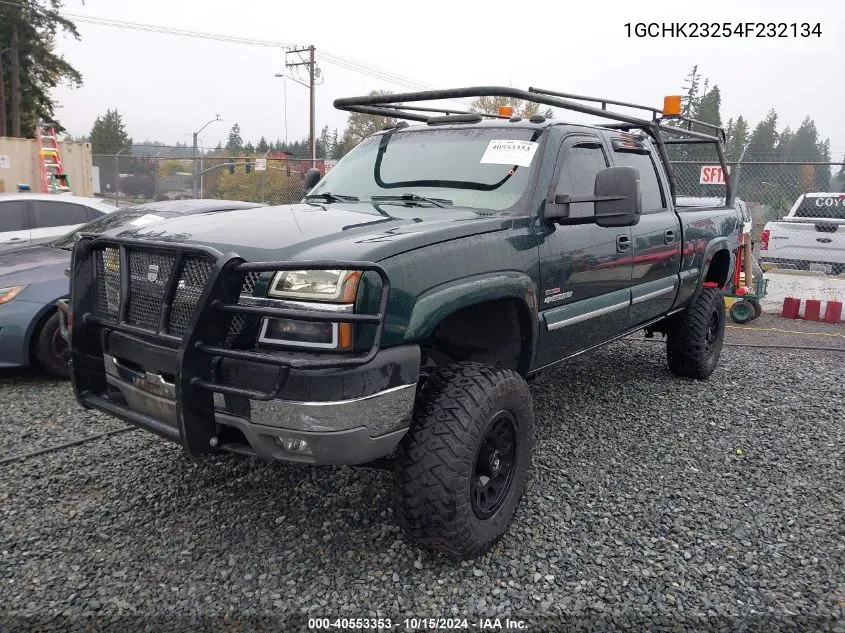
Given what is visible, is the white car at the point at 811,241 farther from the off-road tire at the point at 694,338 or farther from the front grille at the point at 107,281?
the front grille at the point at 107,281

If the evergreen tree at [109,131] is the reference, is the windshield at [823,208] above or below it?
below

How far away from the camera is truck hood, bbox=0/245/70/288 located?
5.11 m

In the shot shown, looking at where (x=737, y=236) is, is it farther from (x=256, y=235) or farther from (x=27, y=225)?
(x=27, y=225)

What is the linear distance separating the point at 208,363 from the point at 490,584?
141cm

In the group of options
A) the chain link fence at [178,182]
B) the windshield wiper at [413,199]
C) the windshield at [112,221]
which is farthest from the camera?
the chain link fence at [178,182]

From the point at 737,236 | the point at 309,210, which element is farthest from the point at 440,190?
the point at 737,236

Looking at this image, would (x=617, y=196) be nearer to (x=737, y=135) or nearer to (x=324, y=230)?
(x=324, y=230)

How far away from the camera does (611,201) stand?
3342 mm

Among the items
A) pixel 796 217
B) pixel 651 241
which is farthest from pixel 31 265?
pixel 796 217

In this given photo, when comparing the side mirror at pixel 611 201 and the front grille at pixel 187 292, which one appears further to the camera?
the side mirror at pixel 611 201

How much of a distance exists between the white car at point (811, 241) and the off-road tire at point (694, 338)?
19.7 ft

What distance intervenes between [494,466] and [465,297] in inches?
30.4

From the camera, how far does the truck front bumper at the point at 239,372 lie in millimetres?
2293

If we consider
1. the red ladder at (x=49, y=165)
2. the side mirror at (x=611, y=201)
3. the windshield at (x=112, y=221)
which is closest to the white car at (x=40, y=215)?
the windshield at (x=112, y=221)
